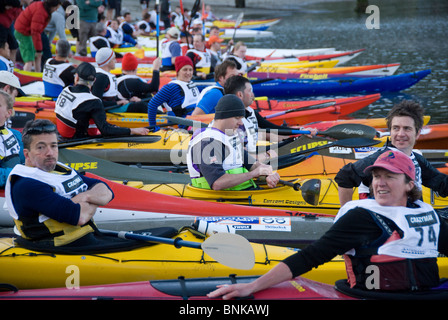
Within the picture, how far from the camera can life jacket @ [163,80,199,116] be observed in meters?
7.96

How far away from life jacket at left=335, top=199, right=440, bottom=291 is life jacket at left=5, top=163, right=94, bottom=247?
5.67 feet

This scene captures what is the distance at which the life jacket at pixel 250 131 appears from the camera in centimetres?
596

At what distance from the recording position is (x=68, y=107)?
22.1ft

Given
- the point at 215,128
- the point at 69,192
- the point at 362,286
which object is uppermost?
the point at 215,128

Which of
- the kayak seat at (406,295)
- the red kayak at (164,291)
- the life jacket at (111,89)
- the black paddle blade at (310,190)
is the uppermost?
the life jacket at (111,89)

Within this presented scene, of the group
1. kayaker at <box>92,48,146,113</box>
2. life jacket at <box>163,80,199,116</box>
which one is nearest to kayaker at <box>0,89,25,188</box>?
kayaker at <box>92,48,146,113</box>

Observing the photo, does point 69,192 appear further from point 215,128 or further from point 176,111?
point 176,111

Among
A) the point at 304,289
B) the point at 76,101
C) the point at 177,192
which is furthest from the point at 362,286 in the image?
the point at 76,101

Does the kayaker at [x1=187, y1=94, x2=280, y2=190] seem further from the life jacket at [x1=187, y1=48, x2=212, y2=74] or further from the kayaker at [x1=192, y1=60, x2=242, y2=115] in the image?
the life jacket at [x1=187, y1=48, x2=212, y2=74]

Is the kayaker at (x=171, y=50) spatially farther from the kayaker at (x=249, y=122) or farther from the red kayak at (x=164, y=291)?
the red kayak at (x=164, y=291)

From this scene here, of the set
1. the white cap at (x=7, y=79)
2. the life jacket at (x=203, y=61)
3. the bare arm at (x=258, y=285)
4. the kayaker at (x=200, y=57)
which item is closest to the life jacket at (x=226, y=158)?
the bare arm at (x=258, y=285)

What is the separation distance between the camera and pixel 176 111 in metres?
8.06

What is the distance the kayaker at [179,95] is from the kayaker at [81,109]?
762 mm
